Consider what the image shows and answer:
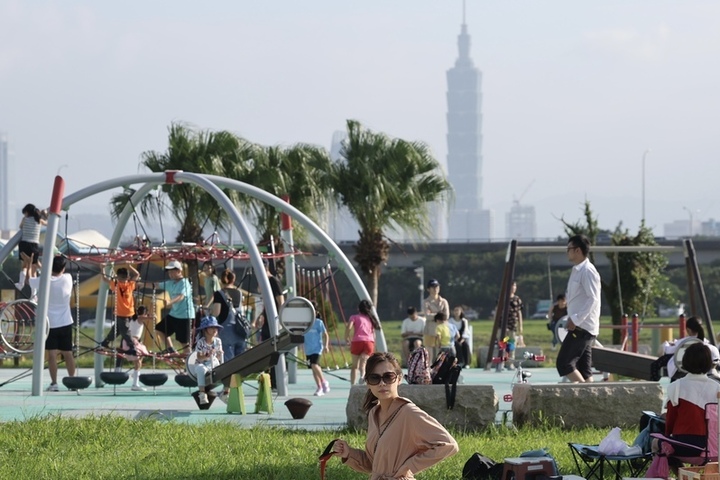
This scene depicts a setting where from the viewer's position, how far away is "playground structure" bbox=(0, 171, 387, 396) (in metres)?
18.1

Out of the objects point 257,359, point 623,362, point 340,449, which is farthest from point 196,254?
point 340,449

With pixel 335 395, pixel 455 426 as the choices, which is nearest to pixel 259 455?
pixel 455 426

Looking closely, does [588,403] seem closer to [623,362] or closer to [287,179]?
[623,362]

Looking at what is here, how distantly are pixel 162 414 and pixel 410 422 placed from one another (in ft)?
29.7

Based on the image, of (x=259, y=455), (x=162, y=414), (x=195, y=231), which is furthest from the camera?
(x=195, y=231)

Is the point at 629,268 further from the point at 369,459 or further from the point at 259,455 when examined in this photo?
the point at 369,459

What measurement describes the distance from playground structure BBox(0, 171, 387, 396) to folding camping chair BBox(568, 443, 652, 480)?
22.4 feet

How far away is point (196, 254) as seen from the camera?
21.1 m

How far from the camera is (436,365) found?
14.1 m

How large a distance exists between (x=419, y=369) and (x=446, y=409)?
0.50m

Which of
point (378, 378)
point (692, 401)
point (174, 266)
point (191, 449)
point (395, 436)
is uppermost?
point (174, 266)

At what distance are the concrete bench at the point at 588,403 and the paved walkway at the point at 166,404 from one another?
2050 millimetres

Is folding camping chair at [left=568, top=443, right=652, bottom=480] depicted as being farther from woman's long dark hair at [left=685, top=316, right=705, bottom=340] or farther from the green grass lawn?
woman's long dark hair at [left=685, top=316, right=705, bottom=340]

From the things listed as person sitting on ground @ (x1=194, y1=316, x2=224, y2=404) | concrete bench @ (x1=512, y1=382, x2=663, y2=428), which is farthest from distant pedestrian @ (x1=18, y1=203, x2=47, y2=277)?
concrete bench @ (x1=512, y1=382, x2=663, y2=428)
